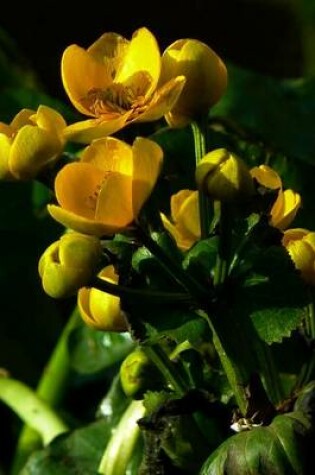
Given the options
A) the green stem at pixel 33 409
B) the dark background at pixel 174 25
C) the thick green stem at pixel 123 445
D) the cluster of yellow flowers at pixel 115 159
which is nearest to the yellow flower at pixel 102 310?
the cluster of yellow flowers at pixel 115 159

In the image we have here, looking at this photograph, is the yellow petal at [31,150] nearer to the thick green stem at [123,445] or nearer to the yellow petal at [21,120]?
the yellow petal at [21,120]

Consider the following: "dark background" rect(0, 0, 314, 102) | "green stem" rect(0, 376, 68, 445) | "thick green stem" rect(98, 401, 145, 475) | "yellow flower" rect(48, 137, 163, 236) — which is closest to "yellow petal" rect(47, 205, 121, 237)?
"yellow flower" rect(48, 137, 163, 236)

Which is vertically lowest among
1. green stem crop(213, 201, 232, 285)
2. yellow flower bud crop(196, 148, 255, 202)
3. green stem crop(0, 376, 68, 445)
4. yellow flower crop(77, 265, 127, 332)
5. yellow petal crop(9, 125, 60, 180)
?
green stem crop(0, 376, 68, 445)

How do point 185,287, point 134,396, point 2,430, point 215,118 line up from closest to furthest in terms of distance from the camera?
point 185,287
point 134,396
point 215,118
point 2,430

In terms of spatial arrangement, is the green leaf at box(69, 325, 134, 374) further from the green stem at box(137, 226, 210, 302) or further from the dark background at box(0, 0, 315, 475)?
the dark background at box(0, 0, 315, 475)

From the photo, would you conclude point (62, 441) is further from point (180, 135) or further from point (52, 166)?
point (52, 166)

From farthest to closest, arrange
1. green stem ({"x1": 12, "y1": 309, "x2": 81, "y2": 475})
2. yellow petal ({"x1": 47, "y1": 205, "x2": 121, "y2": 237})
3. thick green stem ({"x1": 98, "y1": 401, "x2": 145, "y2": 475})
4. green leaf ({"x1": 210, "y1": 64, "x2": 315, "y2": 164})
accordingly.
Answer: green leaf ({"x1": 210, "y1": 64, "x2": 315, "y2": 164}) → green stem ({"x1": 12, "y1": 309, "x2": 81, "y2": 475}) → thick green stem ({"x1": 98, "y1": 401, "x2": 145, "y2": 475}) → yellow petal ({"x1": 47, "y1": 205, "x2": 121, "y2": 237})

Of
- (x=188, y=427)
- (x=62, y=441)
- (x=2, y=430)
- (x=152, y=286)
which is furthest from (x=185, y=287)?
(x=2, y=430)

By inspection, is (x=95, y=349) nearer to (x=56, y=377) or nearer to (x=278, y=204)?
(x=56, y=377)
